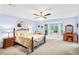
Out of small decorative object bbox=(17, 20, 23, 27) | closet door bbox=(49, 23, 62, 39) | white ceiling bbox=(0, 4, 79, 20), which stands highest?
white ceiling bbox=(0, 4, 79, 20)

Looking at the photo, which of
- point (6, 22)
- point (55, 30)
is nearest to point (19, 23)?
point (6, 22)

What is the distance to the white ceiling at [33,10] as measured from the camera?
1987 millimetres

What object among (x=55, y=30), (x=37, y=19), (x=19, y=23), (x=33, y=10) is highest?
(x=33, y=10)

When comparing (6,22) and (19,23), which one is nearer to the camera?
(6,22)

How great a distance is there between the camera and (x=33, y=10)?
2145 millimetres

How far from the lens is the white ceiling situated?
6.52 feet

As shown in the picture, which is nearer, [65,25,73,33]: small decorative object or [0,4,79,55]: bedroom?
[0,4,79,55]: bedroom

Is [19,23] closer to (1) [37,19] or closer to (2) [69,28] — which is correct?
(1) [37,19]

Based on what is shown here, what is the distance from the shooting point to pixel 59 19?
7.36 feet

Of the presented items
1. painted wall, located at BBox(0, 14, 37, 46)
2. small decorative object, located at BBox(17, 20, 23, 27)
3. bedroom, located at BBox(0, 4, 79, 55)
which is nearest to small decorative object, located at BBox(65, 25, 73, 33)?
bedroom, located at BBox(0, 4, 79, 55)

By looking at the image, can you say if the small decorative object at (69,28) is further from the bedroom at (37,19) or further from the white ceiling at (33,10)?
the white ceiling at (33,10)

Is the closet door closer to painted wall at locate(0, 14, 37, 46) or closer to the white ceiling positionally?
the white ceiling
